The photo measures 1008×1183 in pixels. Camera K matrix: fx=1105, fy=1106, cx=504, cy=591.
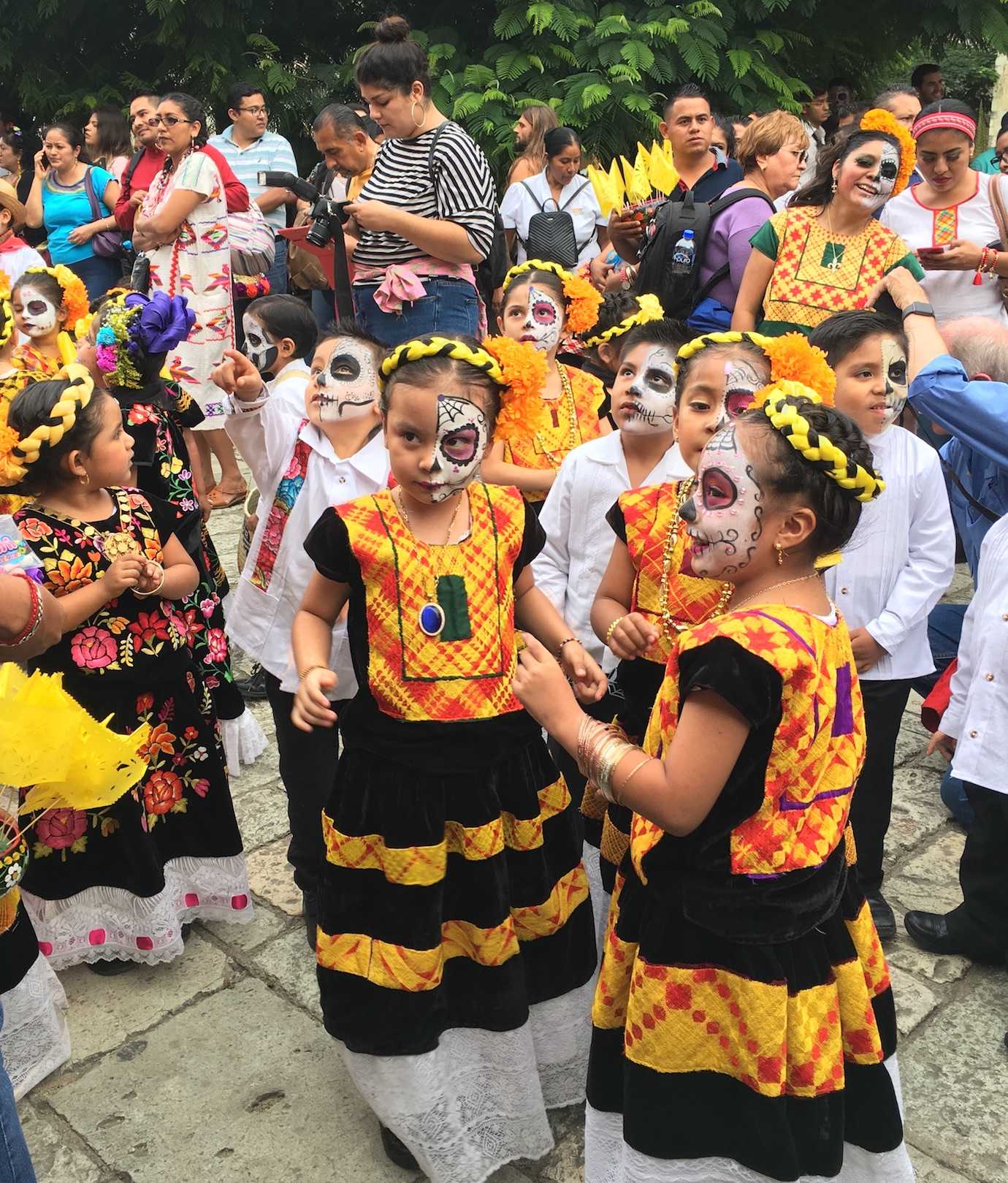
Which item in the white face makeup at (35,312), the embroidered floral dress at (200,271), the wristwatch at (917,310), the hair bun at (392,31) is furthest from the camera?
the embroidered floral dress at (200,271)

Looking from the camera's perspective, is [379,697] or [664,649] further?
[664,649]

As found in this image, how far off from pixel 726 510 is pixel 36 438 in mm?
1761

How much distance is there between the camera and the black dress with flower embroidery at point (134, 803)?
296cm

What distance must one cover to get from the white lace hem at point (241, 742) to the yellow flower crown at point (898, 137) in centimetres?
323

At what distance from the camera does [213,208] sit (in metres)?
6.00

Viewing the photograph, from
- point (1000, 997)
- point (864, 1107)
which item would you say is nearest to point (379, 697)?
point (864, 1107)

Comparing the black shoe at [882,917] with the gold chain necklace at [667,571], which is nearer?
the gold chain necklace at [667,571]

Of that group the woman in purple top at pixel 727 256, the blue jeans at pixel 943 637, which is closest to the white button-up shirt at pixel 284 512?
the blue jeans at pixel 943 637

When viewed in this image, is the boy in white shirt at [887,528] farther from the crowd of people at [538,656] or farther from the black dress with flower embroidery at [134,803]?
the black dress with flower embroidery at [134,803]

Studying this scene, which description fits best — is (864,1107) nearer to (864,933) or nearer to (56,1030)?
(864,933)

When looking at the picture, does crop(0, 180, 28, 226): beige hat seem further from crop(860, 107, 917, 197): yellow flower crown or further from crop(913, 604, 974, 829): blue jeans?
crop(913, 604, 974, 829): blue jeans

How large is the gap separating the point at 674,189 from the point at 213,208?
8.14 ft

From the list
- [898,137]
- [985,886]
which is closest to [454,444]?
[985,886]

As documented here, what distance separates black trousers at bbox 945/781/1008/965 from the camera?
3.06 meters
